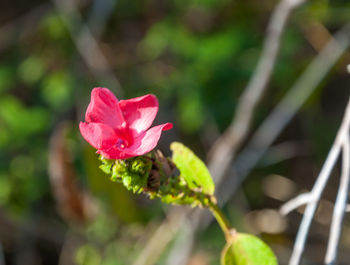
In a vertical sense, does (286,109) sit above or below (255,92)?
below

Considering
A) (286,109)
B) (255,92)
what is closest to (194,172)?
(255,92)

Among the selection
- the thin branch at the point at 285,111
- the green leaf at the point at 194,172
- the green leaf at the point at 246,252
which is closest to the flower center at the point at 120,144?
the green leaf at the point at 194,172

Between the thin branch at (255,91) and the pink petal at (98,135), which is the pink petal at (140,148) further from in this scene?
the thin branch at (255,91)

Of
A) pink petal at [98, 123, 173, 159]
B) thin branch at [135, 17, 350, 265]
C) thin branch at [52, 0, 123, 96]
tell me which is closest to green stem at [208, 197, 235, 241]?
pink petal at [98, 123, 173, 159]

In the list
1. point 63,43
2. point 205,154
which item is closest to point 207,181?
point 205,154

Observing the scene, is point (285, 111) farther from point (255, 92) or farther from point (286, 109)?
point (255, 92)

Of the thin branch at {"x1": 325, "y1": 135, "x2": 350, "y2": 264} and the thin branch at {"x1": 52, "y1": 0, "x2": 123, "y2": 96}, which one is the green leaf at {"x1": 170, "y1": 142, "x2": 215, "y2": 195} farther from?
the thin branch at {"x1": 52, "y1": 0, "x2": 123, "y2": 96}
